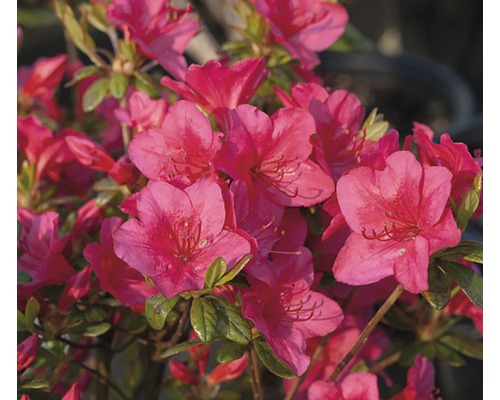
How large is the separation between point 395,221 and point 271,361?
0.21m

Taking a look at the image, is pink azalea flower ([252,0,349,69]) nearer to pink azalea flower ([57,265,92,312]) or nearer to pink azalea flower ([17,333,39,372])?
pink azalea flower ([57,265,92,312])

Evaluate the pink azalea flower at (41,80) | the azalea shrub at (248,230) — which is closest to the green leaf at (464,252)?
the azalea shrub at (248,230)

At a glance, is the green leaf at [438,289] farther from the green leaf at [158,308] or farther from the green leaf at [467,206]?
the green leaf at [158,308]

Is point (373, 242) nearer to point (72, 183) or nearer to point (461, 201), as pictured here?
point (461, 201)

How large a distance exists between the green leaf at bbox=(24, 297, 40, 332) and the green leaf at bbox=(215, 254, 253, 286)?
0.83 ft

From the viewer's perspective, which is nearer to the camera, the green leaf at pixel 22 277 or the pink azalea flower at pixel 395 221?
the pink azalea flower at pixel 395 221

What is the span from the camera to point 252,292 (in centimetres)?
86

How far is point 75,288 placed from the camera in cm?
94

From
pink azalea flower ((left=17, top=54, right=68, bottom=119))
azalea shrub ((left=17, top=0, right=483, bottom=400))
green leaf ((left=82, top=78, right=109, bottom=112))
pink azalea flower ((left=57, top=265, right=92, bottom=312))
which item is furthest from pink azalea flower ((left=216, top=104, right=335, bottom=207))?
pink azalea flower ((left=17, top=54, right=68, bottom=119))

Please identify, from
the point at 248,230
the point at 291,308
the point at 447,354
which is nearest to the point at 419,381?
the point at 447,354

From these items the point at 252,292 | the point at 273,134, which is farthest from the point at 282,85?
the point at 252,292

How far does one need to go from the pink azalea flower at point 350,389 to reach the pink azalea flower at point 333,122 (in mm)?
235

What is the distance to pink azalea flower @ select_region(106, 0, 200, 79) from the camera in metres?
1.07

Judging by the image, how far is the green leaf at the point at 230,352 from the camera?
844mm
